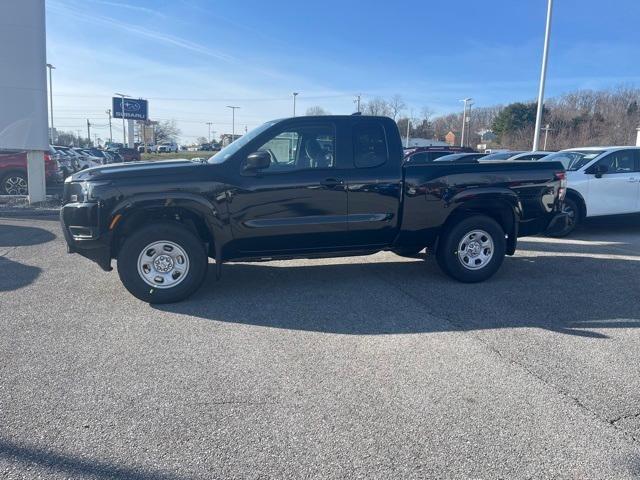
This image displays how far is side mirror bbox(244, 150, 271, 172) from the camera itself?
5582mm

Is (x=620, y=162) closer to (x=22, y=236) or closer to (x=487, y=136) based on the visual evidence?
(x=22, y=236)

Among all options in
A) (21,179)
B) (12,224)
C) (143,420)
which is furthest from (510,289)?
(21,179)

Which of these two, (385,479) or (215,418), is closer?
(385,479)

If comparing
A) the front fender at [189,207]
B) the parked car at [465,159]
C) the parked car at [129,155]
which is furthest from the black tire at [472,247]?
the parked car at [129,155]

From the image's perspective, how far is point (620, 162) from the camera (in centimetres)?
1053

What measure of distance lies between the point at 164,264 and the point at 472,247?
3837 millimetres

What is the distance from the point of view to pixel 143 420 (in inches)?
128

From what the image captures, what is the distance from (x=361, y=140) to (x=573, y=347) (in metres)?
3.25

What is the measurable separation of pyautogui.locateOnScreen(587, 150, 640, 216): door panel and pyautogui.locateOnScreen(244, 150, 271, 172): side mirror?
7606 mm

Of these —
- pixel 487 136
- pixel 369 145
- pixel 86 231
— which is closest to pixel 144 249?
pixel 86 231

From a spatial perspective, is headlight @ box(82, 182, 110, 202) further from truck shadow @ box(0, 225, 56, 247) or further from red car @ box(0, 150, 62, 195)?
red car @ box(0, 150, 62, 195)

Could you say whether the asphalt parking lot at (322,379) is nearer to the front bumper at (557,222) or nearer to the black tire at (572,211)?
the front bumper at (557,222)

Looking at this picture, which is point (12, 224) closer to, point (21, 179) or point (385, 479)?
point (21, 179)

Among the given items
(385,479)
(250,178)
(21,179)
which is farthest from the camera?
(21,179)
